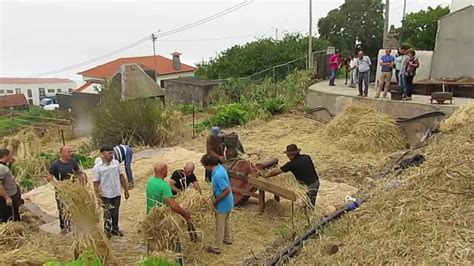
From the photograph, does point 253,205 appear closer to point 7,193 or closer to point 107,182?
point 107,182

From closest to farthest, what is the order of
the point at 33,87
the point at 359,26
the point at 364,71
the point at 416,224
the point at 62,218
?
the point at 416,224
the point at 62,218
the point at 364,71
the point at 359,26
the point at 33,87

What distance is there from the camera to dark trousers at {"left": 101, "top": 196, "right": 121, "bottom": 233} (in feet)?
19.5

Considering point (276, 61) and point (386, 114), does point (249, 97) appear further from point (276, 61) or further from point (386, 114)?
point (276, 61)

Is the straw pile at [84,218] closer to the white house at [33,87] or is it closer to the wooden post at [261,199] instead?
the wooden post at [261,199]

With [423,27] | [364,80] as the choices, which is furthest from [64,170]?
[423,27]

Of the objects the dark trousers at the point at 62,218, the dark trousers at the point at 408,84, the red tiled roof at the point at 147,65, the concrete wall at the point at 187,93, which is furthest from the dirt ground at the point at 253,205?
the red tiled roof at the point at 147,65

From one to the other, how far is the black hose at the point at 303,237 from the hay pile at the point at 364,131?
496 cm

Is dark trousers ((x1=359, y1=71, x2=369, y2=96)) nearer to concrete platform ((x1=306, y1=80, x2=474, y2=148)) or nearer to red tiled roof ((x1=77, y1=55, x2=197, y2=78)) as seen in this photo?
concrete platform ((x1=306, y1=80, x2=474, y2=148))

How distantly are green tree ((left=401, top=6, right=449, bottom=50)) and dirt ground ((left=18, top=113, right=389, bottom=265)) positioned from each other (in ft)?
64.5

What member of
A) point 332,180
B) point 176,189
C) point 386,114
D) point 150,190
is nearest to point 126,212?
point 176,189

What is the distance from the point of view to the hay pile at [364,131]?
35.8 feet

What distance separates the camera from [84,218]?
16.5 feet

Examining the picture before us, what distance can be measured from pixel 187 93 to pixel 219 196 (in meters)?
18.2

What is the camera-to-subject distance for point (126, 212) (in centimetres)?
739
